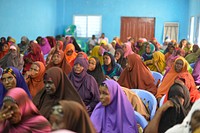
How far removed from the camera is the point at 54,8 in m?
13.5

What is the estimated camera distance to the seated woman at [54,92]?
10.5 ft

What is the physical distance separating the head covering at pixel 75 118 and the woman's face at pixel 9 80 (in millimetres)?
1665

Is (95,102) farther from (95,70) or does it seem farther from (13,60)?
(13,60)

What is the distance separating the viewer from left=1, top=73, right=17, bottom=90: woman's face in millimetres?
3391

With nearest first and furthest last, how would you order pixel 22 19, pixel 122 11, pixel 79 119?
pixel 79 119 < pixel 22 19 < pixel 122 11

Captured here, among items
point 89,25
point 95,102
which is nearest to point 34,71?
point 95,102

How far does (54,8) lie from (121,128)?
11253 millimetres

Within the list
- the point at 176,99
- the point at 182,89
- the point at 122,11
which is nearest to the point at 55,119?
the point at 176,99

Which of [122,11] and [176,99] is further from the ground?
[122,11]

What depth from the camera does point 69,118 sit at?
1.82 meters

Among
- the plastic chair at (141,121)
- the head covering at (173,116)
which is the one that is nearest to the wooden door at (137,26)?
the plastic chair at (141,121)

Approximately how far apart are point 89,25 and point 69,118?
40.9 ft

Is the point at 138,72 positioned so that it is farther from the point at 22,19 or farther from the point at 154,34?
the point at 154,34

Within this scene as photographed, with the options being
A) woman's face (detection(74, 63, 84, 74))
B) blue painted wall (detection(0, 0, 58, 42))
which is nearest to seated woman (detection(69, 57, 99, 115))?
woman's face (detection(74, 63, 84, 74))
